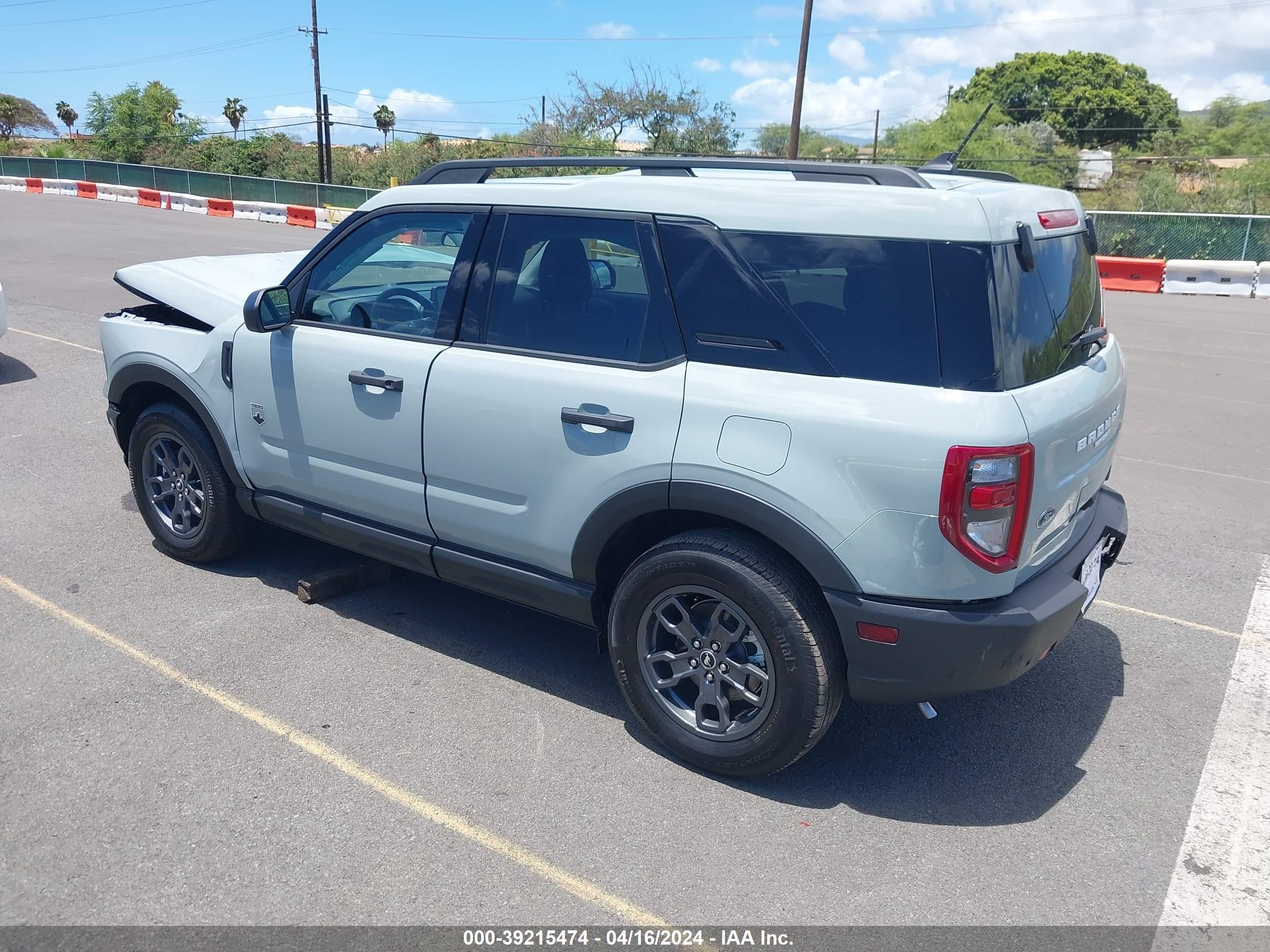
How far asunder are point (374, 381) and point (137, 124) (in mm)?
70931

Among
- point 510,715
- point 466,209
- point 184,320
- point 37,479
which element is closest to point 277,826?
point 510,715

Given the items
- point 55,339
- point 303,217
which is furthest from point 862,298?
point 303,217

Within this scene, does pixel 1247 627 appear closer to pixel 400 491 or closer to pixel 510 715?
pixel 510 715

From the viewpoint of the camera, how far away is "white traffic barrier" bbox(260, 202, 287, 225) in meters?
29.7

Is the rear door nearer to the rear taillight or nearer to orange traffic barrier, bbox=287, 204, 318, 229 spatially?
the rear taillight

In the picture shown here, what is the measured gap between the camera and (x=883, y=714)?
394 centimetres

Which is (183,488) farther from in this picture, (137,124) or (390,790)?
(137,124)

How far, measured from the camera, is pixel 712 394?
3180 millimetres

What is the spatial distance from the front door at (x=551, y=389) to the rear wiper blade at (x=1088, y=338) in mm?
1335

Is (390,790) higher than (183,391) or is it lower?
lower

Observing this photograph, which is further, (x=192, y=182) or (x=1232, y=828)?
(x=192, y=182)

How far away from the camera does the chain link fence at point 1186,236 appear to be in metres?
22.0

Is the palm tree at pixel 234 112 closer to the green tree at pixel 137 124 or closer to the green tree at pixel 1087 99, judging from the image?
the green tree at pixel 137 124

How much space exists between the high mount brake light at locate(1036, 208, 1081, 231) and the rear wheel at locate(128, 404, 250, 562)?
368 cm
